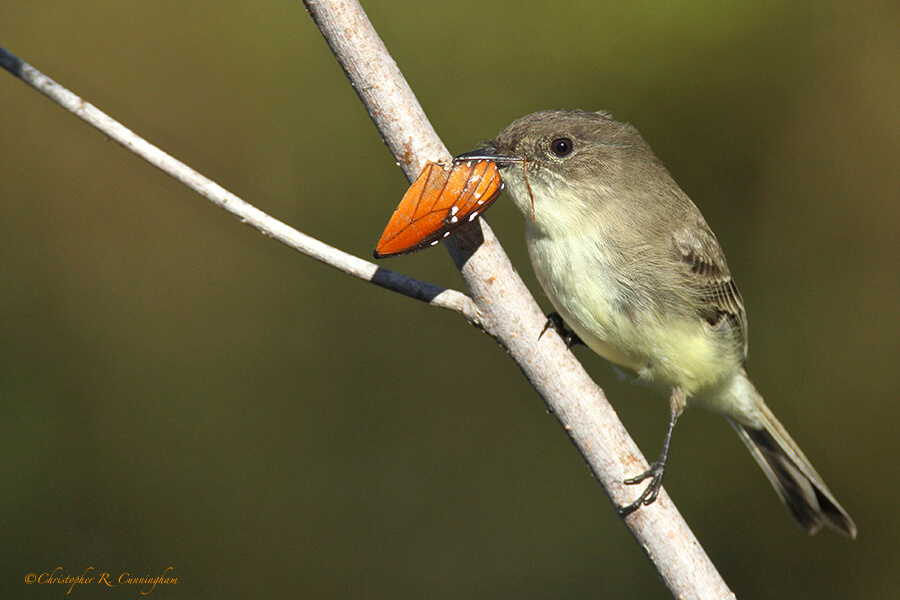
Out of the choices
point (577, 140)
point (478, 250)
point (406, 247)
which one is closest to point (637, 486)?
point (478, 250)

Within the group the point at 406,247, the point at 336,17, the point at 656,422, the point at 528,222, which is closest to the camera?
the point at 336,17

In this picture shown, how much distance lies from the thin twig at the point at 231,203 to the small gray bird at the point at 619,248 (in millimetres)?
497

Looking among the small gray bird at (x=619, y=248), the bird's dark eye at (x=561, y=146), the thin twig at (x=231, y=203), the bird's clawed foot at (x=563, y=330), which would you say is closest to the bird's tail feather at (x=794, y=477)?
the small gray bird at (x=619, y=248)

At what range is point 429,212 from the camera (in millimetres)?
1627

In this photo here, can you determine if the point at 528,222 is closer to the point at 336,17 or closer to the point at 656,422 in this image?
the point at 336,17

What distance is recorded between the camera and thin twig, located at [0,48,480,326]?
4.63ft

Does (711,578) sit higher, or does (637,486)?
(637,486)

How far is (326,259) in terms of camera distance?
1.56 meters

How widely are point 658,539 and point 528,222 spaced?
3.33ft

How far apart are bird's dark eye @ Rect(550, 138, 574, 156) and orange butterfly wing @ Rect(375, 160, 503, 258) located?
25.3 inches

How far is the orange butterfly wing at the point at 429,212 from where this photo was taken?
1.62 meters

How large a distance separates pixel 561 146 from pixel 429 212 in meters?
0.77

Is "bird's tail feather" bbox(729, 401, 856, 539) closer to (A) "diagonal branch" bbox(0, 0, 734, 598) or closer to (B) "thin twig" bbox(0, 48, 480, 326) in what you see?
(A) "diagonal branch" bbox(0, 0, 734, 598)

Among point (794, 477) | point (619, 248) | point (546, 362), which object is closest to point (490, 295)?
point (546, 362)
